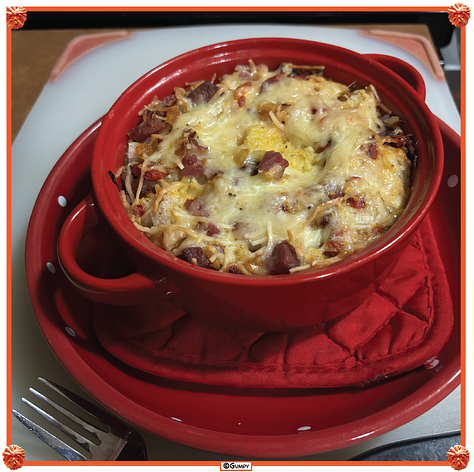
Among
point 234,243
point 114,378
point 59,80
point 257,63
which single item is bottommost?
point 114,378

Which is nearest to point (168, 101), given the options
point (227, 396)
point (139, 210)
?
point (139, 210)

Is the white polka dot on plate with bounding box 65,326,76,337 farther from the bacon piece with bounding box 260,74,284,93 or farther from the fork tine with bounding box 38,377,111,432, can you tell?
the bacon piece with bounding box 260,74,284,93

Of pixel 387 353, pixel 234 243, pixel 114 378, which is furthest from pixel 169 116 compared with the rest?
pixel 387 353

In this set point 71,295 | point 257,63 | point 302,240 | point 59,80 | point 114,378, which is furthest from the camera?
point 59,80

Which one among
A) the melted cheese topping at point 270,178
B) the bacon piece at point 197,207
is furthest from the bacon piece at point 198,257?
the bacon piece at point 197,207

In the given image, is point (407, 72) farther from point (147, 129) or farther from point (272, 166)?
point (147, 129)

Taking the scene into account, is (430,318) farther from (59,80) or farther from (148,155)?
(59,80)
